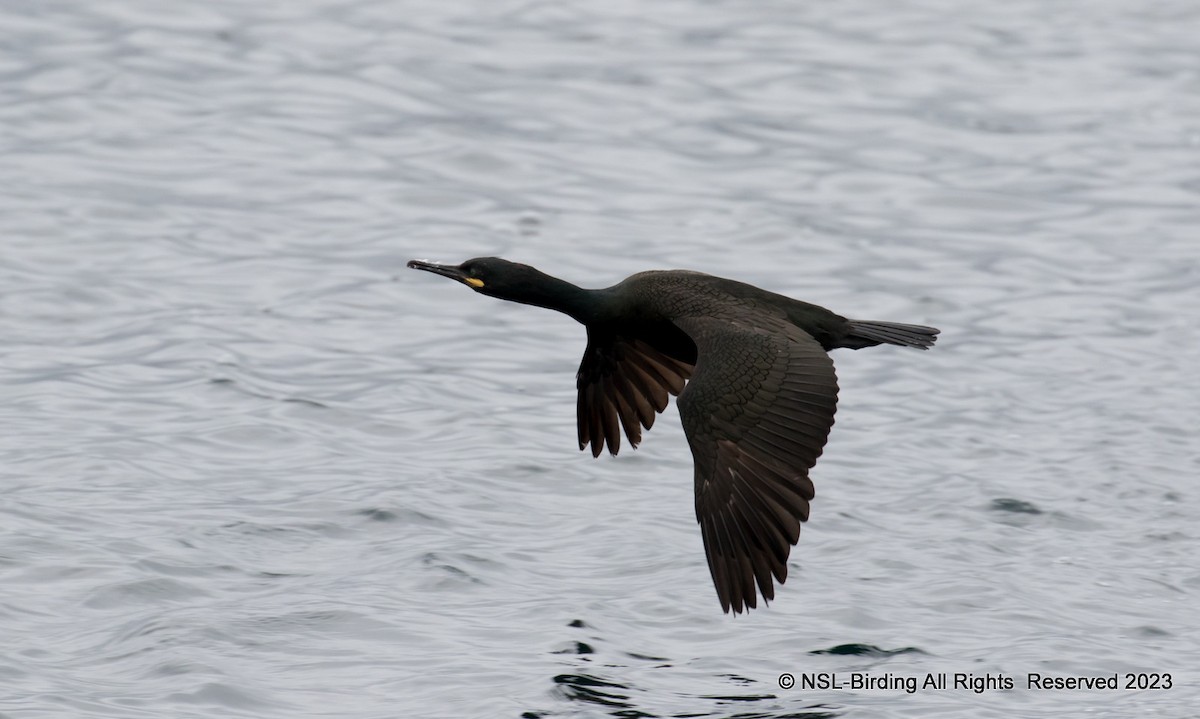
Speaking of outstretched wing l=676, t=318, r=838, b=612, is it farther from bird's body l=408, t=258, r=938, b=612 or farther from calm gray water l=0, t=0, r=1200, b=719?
calm gray water l=0, t=0, r=1200, b=719

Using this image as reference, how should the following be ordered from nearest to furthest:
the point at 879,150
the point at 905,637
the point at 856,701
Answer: the point at 856,701, the point at 905,637, the point at 879,150

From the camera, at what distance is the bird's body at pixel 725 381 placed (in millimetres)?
8031

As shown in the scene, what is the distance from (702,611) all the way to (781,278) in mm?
5387

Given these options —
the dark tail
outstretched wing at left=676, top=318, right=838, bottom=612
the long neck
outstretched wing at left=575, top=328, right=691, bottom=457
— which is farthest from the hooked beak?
the dark tail

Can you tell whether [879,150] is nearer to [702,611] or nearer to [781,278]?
[781,278]

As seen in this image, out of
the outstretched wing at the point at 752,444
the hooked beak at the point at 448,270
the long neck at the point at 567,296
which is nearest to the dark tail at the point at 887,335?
the outstretched wing at the point at 752,444

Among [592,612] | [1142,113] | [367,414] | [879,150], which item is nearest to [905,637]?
[592,612]

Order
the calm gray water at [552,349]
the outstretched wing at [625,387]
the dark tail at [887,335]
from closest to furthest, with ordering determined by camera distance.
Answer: the calm gray water at [552,349] < the dark tail at [887,335] < the outstretched wing at [625,387]

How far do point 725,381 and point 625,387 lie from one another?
1657mm

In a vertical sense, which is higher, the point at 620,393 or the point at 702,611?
the point at 620,393

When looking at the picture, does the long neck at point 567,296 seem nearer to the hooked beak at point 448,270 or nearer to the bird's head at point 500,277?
the bird's head at point 500,277

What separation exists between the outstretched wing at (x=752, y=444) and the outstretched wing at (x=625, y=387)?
49.9 inches

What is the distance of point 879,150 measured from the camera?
672 inches

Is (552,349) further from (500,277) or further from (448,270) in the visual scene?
(448,270)
